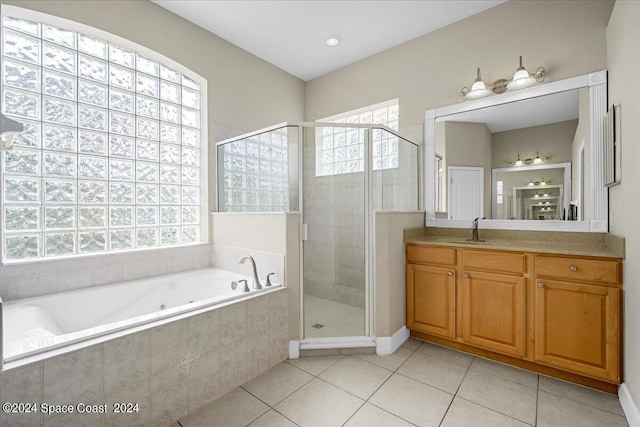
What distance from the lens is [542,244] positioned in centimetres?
220

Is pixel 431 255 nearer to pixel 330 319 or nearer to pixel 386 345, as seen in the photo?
pixel 386 345

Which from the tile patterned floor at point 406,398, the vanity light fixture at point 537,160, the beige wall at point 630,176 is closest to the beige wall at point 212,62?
the tile patterned floor at point 406,398

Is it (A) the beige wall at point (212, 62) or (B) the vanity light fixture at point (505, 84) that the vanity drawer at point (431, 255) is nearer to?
(B) the vanity light fixture at point (505, 84)

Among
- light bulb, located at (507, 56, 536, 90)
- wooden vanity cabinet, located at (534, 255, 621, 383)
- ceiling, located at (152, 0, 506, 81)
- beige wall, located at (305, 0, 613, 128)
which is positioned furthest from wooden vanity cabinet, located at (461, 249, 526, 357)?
ceiling, located at (152, 0, 506, 81)

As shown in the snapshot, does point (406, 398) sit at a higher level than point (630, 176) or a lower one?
lower

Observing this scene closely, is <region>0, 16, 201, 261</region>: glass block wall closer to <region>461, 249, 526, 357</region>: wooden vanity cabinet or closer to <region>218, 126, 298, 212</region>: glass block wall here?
<region>218, 126, 298, 212</region>: glass block wall

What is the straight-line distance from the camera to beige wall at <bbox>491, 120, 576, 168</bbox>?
2244 mm

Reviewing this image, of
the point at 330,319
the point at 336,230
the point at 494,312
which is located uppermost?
the point at 336,230

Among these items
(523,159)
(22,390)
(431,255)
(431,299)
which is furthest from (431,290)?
(22,390)

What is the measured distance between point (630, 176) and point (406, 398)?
5.97 ft

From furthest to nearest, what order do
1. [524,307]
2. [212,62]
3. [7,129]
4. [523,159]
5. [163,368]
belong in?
1. [212,62]
2. [523,159]
3. [524,307]
4. [163,368]
5. [7,129]

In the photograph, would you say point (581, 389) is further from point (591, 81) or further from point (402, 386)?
point (591, 81)

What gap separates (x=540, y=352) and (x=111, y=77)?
3.94 m

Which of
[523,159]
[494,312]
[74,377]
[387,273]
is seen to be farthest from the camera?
[523,159]
